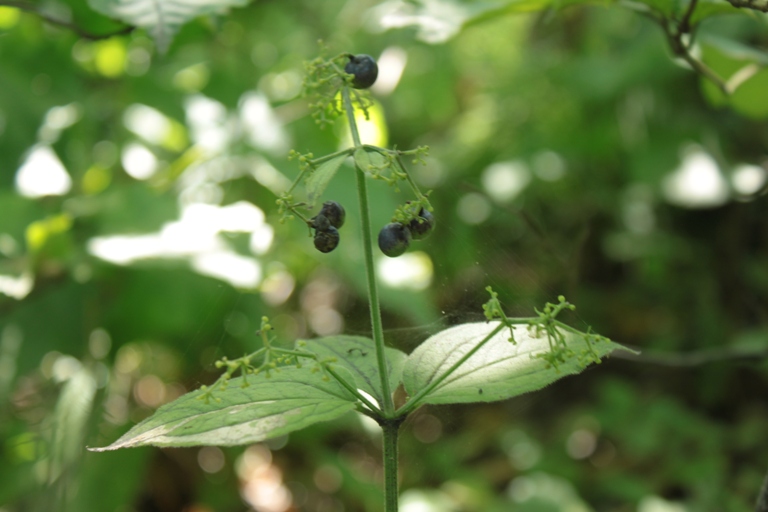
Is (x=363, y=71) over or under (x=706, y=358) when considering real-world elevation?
over

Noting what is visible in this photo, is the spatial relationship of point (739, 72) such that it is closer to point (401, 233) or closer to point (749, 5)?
point (749, 5)

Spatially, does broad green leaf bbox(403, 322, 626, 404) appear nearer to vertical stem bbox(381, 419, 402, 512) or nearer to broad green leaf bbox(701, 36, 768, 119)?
vertical stem bbox(381, 419, 402, 512)

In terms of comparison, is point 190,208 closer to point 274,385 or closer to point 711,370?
point 274,385

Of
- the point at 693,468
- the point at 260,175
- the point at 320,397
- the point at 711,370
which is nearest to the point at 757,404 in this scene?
the point at 711,370

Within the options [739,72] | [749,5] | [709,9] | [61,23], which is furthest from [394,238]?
[739,72]

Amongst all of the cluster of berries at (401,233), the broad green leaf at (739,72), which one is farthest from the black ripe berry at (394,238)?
the broad green leaf at (739,72)
